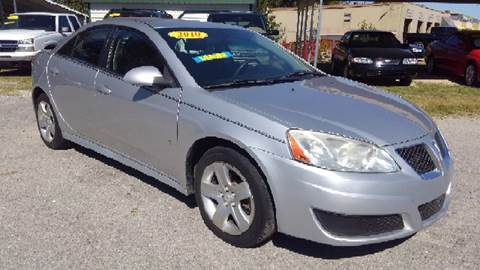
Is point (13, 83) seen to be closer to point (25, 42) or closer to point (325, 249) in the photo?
point (25, 42)

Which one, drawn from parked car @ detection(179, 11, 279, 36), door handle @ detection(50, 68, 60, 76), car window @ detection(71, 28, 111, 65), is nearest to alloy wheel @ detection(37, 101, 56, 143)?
door handle @ detection(50, 68, 60, 76)

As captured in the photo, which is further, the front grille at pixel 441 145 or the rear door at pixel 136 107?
the rear door at pixel 136 107

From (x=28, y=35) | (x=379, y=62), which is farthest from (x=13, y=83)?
(x=379, y=62)

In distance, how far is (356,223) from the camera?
282 centimetres

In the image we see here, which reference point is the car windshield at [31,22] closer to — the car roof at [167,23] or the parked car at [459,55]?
the car roof at [167,23]

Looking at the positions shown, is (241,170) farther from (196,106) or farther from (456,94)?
(456,94)

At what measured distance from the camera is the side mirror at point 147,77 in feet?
11.5

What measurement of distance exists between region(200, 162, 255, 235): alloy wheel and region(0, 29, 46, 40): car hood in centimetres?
1011

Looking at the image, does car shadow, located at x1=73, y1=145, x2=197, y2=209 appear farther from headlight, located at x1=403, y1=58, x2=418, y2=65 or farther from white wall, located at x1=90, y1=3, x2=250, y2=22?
white wall, located at x1=90, y1=3, x2=250, y2=22

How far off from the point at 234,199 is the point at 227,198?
82 millimetres

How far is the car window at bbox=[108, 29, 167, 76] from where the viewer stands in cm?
382

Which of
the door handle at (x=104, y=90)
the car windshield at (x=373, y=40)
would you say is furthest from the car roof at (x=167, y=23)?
the car windshield at (x=373, y=40)

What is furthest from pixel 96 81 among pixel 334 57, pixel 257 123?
pixel 334 57

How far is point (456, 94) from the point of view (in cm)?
1070
